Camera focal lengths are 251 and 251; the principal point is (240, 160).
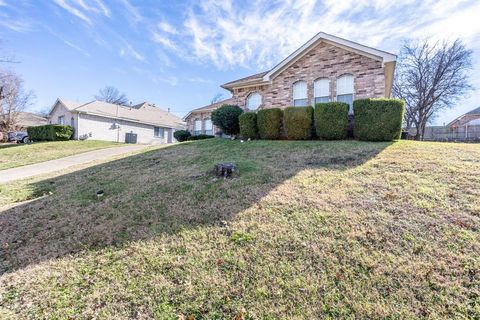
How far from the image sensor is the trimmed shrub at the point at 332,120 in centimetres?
1069

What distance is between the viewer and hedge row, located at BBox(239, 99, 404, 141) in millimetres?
9734

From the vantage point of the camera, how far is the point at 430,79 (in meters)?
24.7

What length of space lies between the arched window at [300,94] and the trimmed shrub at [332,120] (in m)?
2.80

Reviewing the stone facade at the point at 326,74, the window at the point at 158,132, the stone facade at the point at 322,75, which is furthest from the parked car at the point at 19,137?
the stone facade at the point at 326,74

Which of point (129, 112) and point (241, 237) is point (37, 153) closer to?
point (129, 112)

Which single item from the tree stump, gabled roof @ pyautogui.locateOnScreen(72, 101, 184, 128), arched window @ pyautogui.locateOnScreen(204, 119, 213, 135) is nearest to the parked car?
gabled roof @ pyautogui.locateOnScreen(72, 101, 184, 128)

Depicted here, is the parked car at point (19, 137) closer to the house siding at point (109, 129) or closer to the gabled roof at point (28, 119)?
the gabled roof at point (28, 119)

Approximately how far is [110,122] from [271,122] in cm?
2000

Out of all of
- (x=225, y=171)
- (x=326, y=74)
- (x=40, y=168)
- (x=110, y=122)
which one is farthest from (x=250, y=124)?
(x=110, y=122)

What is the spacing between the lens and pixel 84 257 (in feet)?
12.0

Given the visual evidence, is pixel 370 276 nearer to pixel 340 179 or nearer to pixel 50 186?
pixel 340 179

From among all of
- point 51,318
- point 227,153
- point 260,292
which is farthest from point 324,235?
point 227,153

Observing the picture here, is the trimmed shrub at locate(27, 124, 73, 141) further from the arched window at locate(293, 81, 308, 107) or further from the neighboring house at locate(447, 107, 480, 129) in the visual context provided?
the neighboring house at locate(447, 107, 480, 129)

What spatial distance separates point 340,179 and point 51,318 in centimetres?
537
